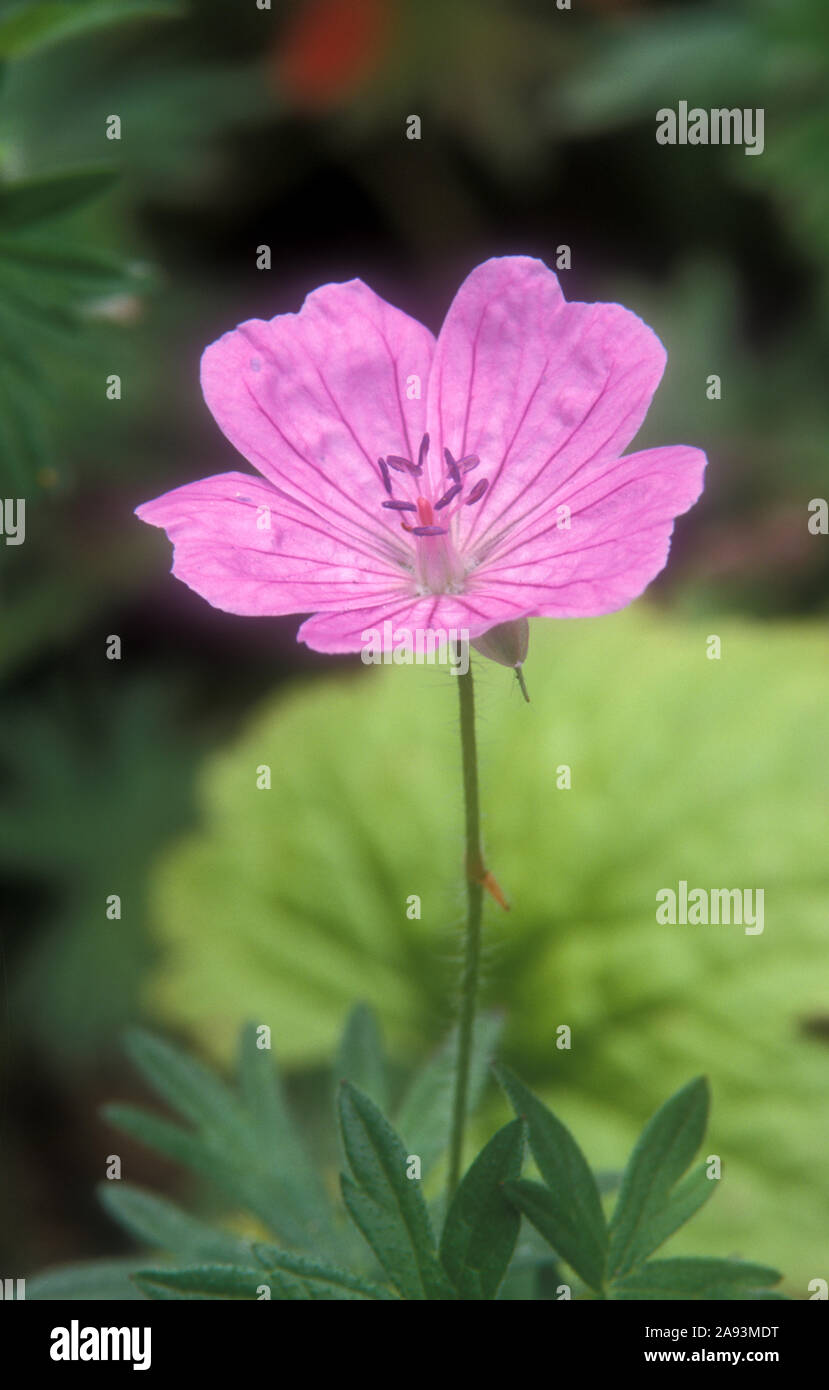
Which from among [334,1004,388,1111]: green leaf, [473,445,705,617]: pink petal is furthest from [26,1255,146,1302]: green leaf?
[473,445,705,617]: pink petal

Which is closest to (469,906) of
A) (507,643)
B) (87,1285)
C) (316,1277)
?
(507,643)

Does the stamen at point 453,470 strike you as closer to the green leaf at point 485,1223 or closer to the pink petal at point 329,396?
the pink petal at point 329,396

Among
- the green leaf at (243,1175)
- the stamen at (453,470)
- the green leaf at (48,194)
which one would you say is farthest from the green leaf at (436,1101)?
the green leaf at (48,194)

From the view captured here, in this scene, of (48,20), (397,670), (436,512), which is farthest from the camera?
(397,670)

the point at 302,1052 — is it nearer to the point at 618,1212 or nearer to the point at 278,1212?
the point at 278,1212

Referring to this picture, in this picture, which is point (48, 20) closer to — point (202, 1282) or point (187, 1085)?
point (187, 1085)

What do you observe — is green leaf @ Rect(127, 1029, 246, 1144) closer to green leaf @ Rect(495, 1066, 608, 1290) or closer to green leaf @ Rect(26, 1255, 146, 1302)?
green leaf @ Rect(26, 1255, 146, 1302)
